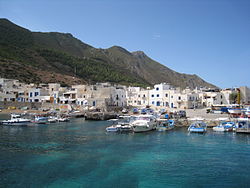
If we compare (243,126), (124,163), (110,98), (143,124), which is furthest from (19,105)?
(243,126)

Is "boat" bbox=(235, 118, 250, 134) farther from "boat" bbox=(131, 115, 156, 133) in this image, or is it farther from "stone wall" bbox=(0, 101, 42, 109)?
"stone wall" bbox=(0, 101, 42, 109)

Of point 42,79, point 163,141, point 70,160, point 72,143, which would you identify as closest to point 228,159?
point 163,141

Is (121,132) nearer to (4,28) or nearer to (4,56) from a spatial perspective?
(4,56)

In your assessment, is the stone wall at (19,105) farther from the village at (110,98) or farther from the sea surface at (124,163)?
the sea surface at (124,163)

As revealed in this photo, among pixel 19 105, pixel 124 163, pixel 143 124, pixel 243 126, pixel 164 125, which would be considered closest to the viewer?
pixel 124 163

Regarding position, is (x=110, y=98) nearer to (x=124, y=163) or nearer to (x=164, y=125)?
(x=164, y=125)

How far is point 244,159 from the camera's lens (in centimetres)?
2053

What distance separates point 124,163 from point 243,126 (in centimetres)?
2543

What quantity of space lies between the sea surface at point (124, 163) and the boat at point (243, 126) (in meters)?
5.94

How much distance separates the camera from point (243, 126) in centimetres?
3566

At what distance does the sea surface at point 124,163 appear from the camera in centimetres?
1486

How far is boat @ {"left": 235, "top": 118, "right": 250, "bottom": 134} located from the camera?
3386 cm

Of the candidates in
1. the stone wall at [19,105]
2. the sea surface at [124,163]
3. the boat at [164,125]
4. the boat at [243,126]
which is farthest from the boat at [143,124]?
the stone wall at [19,105]

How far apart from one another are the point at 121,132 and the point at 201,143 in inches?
532
